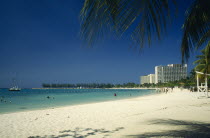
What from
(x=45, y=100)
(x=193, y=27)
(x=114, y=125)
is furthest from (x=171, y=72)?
(x=45, y=100)

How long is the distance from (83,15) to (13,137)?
477 centimetres

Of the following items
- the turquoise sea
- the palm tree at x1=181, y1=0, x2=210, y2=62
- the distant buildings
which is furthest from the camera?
the turquoise sea

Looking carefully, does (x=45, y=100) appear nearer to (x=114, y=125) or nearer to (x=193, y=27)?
(x=114, y=125)

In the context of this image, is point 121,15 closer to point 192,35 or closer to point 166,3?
point 166,3

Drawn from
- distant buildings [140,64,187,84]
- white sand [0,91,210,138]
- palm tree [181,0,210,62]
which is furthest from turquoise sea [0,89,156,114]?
palm tree [181,0,210,62]

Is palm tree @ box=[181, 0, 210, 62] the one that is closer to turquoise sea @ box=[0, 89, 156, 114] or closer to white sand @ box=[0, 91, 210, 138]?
white sand @ box=[0, 91, 210, 138]

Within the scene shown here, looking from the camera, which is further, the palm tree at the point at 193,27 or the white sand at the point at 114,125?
the white sand at the point at 114,125

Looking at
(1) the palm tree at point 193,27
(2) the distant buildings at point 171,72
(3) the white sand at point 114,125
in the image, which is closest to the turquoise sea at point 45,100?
(3) the white sand at point 114,125


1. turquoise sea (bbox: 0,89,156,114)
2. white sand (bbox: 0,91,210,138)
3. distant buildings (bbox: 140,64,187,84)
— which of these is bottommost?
turquoise sea (bbox: 0,89,156,114)

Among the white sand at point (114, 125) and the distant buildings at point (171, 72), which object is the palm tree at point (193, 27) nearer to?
the distant buildings at point (171, 72)

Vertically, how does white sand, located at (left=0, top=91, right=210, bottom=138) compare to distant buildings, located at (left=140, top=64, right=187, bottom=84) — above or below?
below

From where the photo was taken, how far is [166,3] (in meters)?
1.33

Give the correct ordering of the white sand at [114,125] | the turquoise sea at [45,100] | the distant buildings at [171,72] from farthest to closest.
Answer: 1. the turquoise sea at [45,100]
2. the white sand at [114,125]
3. the distant buildings at [171,72]

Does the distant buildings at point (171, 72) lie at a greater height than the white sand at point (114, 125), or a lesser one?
greater
